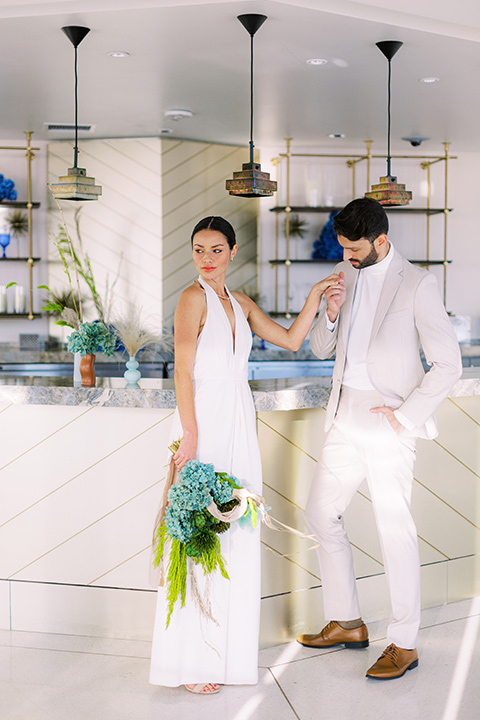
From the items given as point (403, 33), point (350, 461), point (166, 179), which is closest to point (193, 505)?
point (350, 461)

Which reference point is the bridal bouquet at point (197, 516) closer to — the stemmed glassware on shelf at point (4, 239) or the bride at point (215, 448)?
the bride at point (215, 448)

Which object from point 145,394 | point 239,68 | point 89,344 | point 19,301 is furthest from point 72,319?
point 19,301

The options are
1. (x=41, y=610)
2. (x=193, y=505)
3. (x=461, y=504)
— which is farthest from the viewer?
(x=461, y=504)

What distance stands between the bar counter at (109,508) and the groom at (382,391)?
0.24 metres

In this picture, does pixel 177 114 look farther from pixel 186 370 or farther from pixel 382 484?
pixel 382 484

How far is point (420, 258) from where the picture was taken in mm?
7211

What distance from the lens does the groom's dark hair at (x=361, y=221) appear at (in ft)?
9.02

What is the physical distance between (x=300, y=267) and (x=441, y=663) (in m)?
4.49

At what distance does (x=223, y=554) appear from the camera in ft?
8.93

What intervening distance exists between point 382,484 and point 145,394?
39.4 inches

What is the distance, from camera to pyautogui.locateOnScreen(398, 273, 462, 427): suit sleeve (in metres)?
2.71

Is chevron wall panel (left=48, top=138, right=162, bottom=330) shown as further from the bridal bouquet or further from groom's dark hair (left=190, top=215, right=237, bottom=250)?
the bridal bouquet

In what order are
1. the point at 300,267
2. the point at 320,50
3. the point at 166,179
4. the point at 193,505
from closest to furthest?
the point at 193,505, the point at 320,50, the point at 166,179, the point at 300,267

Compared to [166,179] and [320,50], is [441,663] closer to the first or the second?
[320,50]
